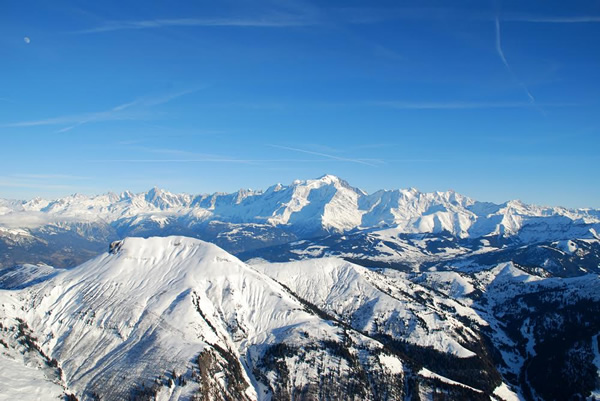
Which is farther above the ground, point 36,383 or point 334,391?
point 36,383

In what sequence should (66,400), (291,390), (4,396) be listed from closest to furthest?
1. (4,396)
2. (66,400)
3. (291,390)

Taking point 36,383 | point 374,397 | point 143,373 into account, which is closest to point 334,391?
point 374,397

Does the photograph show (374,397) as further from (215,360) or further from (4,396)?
(4,396)

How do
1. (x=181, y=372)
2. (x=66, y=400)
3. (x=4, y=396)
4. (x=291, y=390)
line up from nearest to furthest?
1. (x=4, y=396)
2. (x=66, y=400)
3. (x=181, y=372)
4. (x=291, y=390)

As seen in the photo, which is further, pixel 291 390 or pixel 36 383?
pixel 291 390

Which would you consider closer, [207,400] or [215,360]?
[207,400]

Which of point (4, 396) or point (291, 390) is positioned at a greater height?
point (4, 396)

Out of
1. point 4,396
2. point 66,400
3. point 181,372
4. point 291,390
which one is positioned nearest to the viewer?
point 4,396

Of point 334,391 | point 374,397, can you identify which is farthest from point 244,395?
point 374,397

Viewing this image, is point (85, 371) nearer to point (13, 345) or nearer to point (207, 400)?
point (13, 345)
